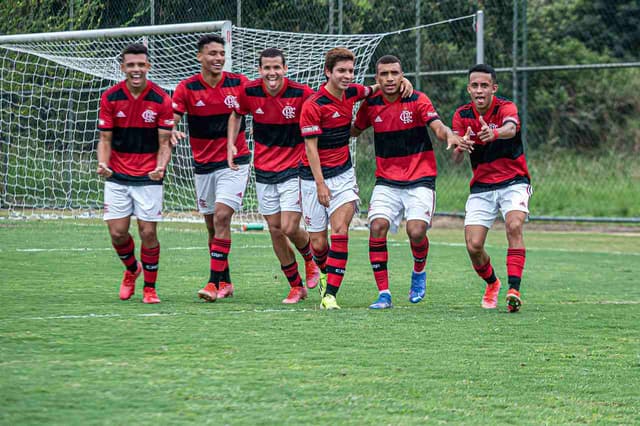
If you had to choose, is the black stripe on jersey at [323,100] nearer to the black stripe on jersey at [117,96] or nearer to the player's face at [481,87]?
the player's face at [481,87]

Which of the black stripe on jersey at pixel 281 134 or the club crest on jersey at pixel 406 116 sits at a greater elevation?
the club crest on jersey at pixel 406 116

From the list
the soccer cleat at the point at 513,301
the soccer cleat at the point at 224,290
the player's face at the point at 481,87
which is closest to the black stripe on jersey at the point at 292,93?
the player's face at the point at 481,87

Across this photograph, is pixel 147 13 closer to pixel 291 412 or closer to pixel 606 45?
pixel 606 45

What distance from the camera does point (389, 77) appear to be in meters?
7.54

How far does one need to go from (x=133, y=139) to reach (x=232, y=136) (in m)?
0.76

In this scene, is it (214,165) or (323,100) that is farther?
(214,165)

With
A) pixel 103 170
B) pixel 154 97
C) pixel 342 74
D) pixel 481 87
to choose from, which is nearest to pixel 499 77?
pixel 481 87

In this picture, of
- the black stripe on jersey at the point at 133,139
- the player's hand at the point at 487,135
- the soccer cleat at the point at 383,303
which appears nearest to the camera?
the player's hand at the point at 487,135

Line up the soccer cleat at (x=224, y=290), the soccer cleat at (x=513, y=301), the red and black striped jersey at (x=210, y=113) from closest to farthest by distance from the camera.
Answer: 1. the soccer cleat at (x=513, y=301)
2. the soccer cleat at (x=224, y=290)
3. the red and black striped jersey at (x=210, y=113)

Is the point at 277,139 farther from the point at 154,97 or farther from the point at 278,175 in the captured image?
the point at 154,97

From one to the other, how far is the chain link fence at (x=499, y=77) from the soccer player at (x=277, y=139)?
8.49 meters

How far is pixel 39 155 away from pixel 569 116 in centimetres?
917

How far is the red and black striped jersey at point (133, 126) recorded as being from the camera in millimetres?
7695

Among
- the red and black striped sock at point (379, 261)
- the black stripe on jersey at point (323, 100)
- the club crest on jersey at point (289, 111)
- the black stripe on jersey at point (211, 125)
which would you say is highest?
the black stripe on jersey at point (323, 100)
